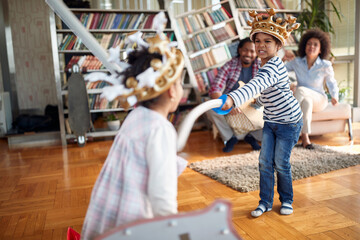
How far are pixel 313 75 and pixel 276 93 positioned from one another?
2.08 meters

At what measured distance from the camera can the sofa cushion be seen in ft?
12.1

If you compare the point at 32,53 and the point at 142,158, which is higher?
the point at 32,53

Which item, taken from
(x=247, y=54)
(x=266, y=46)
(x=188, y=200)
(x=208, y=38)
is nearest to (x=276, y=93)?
(x=266, y=46)

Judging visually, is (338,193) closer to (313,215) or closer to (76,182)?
(313,215)

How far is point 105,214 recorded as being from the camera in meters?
0.97

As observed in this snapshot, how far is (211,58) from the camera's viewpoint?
15.0ft

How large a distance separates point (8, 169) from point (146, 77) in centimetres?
274

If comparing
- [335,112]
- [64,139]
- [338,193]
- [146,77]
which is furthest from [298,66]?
[146,77]

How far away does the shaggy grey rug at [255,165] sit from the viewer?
8.19ft

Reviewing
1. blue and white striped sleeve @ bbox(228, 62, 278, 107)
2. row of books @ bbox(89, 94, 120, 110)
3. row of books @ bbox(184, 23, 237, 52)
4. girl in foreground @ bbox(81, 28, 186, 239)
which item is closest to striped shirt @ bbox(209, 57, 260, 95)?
row of books @ bbox(184, 23, 237, 52)

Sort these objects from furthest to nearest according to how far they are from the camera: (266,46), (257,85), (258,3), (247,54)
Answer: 1. (258,3)
2. (247,54)
3. (266,46)
4. (257,85)

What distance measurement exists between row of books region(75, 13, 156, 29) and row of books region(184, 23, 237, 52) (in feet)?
1.93

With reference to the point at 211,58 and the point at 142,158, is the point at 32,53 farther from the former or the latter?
the point at 142,158

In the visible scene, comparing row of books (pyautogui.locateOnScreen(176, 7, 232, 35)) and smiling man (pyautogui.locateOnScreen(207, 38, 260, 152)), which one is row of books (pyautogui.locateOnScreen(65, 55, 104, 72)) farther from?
smiling man (pyautogui.locateOnScreen(207, 38, 260, 152))
